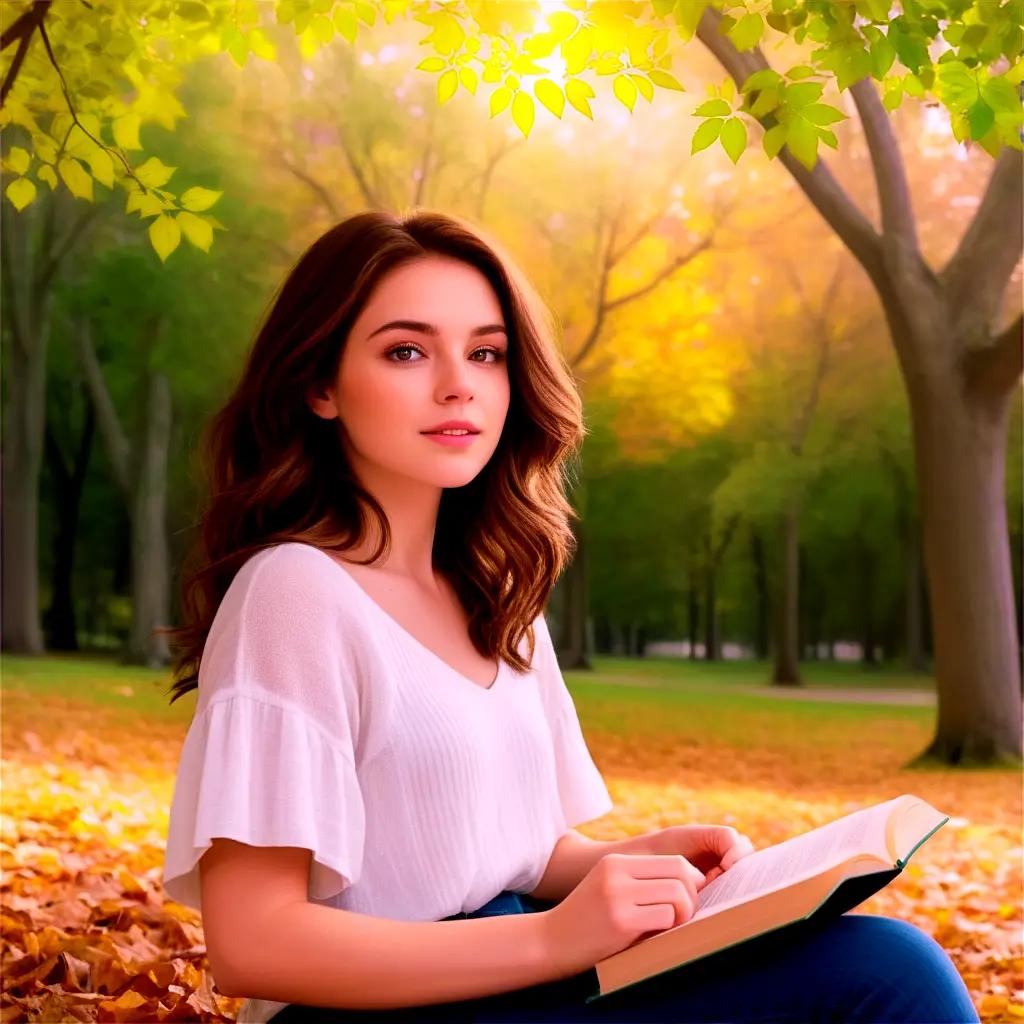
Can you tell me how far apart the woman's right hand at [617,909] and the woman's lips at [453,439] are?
0.77 m

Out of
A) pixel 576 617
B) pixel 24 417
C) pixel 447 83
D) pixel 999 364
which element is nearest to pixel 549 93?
pixel 447 83

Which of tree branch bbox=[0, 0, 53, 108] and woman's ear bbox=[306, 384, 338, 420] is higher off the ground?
tree branch bbox=[0, 0, 53, 108]

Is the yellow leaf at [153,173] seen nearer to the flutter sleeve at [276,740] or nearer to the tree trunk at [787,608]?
the flutter sleeve at [276,740]

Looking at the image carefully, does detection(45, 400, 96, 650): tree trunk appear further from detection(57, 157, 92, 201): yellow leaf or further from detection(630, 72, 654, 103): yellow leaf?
detection(630, 72, 654, 103): yellow leaf

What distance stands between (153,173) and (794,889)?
8.56 ft

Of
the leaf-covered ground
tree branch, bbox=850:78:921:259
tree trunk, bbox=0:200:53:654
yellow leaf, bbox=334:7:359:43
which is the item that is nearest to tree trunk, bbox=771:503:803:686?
the leaf-covered ground

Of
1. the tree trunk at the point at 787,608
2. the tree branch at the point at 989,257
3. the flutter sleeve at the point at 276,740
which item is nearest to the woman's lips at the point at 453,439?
the flutter sleeve at the point at 276,740

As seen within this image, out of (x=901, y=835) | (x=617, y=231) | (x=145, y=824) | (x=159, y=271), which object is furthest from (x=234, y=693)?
(x=159, y=271)

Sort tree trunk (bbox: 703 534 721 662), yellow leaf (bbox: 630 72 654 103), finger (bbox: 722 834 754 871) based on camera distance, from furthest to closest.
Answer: tree trunk (bbox: 703 534 721 662), yellow leaf (bbox: 630 72 654 103), finger (bbox: 722 834 754 871)

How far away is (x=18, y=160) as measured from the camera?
3535mm

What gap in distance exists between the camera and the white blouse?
5.56 feet

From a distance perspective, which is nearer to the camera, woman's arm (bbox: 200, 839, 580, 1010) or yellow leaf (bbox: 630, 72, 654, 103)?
woman's arm (bbox: 200, 839, 580, 1010)

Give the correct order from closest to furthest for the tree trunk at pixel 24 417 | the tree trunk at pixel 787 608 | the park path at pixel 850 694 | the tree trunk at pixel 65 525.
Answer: the tree trunk at pixel 24 417 < the park path at pixel 850 694 < the tree trunk at pixel 787 608 < the tree trunk at pixel 65 525

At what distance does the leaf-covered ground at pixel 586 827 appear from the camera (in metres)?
3.12
